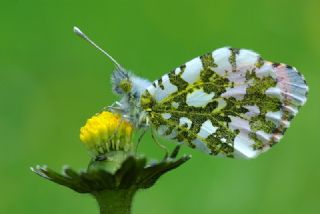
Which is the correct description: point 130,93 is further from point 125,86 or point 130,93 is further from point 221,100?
point 221,100

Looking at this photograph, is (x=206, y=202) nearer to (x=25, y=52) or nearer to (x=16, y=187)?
(x=16, y=187)

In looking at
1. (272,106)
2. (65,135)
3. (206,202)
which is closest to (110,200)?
(272,106)

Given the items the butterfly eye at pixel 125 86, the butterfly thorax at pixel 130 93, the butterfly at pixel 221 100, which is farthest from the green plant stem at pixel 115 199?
the butterfly eye at pixel 125 86

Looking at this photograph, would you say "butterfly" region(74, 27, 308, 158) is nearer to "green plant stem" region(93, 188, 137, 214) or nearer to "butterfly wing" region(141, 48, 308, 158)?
"butterfly wing" region(141, 48, 308, 158)

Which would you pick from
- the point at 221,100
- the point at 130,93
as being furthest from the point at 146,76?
the point at 130,93

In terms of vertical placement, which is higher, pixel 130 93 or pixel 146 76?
pixel 146 76

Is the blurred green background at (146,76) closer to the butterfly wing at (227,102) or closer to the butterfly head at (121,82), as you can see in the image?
the butterfly wing at (227,102)
